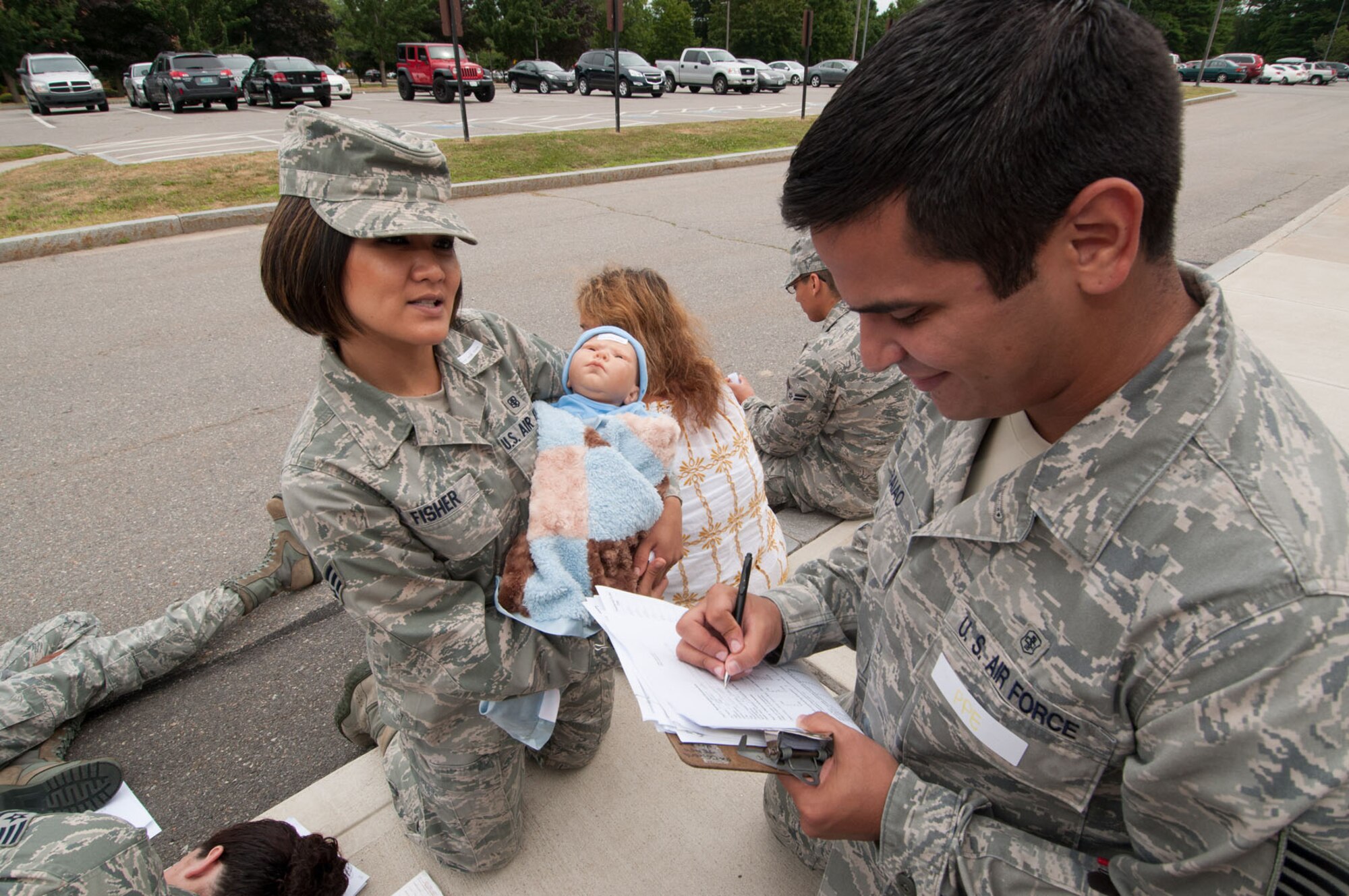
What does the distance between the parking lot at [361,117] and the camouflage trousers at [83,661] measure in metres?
12.7

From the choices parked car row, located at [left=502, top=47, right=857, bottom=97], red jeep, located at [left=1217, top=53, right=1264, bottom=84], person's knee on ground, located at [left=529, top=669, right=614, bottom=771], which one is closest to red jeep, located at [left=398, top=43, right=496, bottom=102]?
parked car row, located at [left=502, top=47, right=857, bottom=97]

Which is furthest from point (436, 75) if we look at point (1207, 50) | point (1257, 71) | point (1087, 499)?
point (1257, 71)

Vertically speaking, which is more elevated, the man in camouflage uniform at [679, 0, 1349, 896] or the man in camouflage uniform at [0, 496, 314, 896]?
the man in camouflage uniform at [679, 0, 1349, 896]

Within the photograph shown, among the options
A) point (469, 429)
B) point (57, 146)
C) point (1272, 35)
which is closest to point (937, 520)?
point (469, 429)

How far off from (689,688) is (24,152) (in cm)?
1831

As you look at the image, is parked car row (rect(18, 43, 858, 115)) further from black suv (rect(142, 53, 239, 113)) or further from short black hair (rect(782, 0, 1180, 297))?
short black hair (rect(782, 0, 1180, 297))

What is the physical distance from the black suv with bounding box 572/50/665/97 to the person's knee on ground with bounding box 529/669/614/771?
95.5 ft

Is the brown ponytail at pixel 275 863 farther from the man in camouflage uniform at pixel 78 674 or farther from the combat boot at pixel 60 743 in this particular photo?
the combat boot at pixel 60 743

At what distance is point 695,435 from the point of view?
2.48 meters

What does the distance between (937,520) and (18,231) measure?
10501 mm

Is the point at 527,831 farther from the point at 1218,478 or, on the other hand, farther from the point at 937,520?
the point at 1218,478

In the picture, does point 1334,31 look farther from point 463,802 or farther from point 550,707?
point 463,802

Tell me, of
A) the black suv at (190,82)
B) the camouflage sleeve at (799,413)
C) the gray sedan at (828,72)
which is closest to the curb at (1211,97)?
the gray sedan at (828,72)

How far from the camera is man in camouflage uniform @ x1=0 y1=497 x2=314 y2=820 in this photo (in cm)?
229
